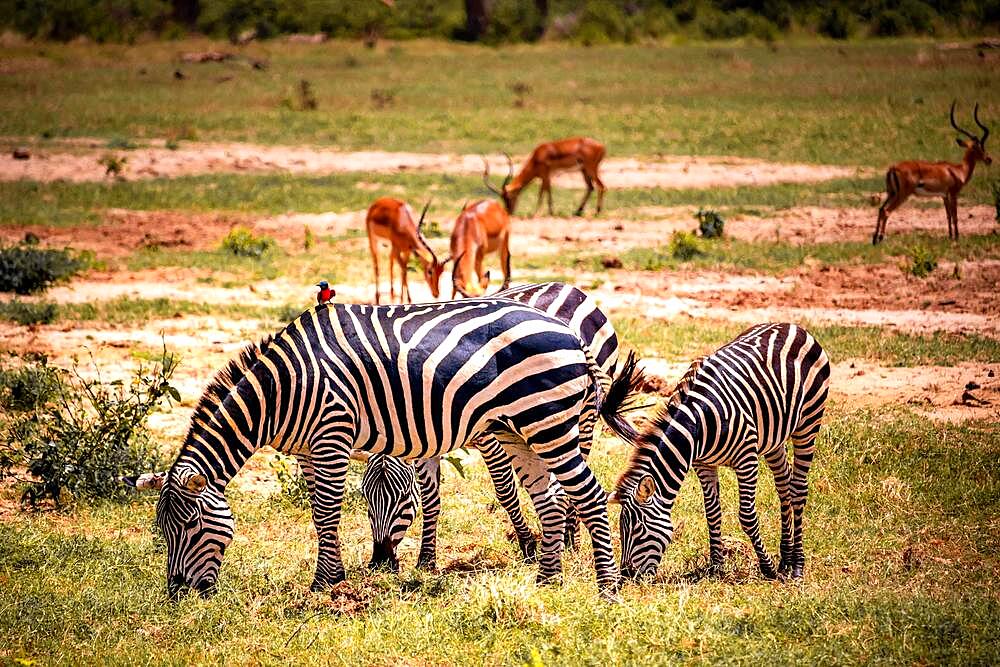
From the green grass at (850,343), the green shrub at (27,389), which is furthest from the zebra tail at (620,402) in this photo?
the green shrub at (27,389)

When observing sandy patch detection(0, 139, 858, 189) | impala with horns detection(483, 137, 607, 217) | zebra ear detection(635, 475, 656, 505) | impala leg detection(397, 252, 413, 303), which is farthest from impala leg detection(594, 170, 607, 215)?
zebra ear detection(635, 475, 656, 505)

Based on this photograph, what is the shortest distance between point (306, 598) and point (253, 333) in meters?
6.70

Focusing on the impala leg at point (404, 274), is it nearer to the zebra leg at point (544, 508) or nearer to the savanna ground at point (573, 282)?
the savanna ground at point (573, 282)

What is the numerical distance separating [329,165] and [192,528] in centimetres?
1949

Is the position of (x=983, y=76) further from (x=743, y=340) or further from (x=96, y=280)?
(x=743, y=340)

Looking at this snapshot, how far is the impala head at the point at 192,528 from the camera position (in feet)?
21.0

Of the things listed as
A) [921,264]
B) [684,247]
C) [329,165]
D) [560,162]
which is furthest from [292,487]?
[329,165]

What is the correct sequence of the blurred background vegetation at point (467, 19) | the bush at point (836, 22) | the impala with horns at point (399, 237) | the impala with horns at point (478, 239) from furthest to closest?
the blurred background vegetation at point (467, 19) < the bush at point (836, 22) < the impala with horns at point (399, 237) < the impala with horns at point (478, 239)

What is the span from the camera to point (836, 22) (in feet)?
145

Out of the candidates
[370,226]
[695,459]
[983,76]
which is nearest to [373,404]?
[695,459]

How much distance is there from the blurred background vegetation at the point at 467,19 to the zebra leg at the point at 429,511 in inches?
1503

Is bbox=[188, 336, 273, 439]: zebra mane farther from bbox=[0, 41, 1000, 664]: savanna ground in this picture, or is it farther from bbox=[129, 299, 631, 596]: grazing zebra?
bbox=[0, 41, 1000, 664]: savanna ground

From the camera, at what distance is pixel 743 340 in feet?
26.2

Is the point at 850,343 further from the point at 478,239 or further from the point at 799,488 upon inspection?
the point at 478,239
